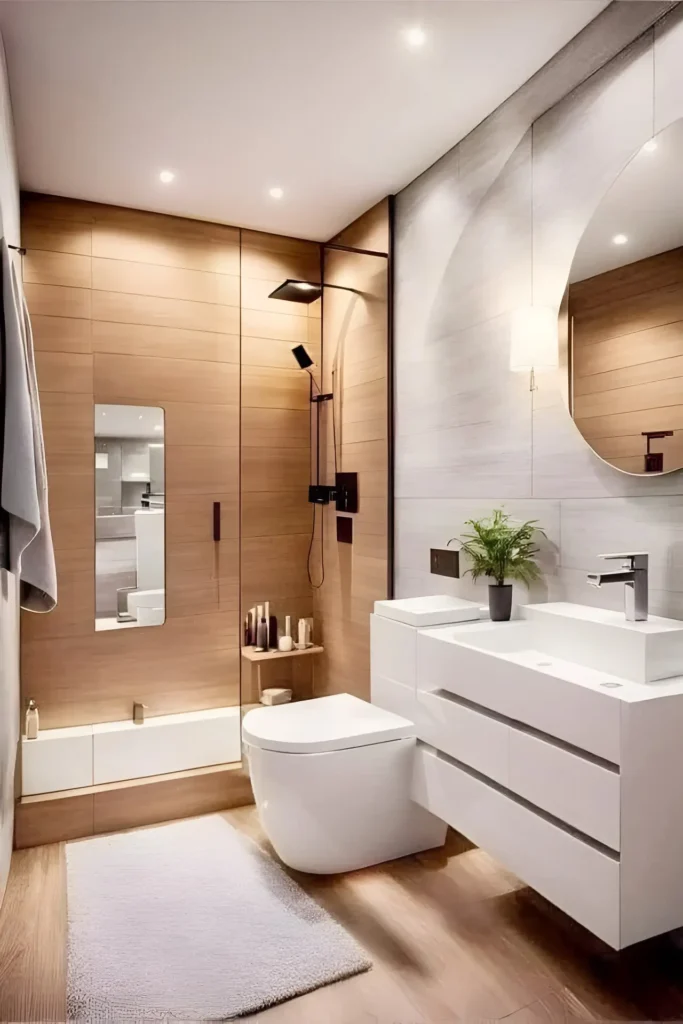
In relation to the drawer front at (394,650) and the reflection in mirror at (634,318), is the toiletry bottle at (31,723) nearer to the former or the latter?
the drawer front at (394,650)

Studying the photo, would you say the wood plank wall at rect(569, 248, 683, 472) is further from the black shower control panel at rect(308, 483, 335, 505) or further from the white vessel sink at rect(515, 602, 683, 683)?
the black shower control panel at rect(308, 483, 335, 505)

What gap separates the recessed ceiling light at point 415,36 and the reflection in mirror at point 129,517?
6.17ft

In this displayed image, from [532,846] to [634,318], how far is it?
1438 mm

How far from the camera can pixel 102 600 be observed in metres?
3.28

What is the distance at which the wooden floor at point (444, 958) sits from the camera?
177 centimetres

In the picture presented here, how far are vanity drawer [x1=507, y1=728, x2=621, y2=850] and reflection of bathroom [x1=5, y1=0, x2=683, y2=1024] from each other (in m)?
0.01

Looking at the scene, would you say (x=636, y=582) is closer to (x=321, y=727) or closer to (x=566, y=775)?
(x=566, y=775)

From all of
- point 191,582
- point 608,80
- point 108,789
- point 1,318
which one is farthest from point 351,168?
point 108,789

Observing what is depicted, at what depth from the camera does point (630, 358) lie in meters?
2.00

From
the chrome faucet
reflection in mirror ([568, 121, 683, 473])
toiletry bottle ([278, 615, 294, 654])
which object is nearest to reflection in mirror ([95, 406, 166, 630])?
toiletry bottle ([278, 615, 294, 654])

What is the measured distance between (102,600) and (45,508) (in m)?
1.31

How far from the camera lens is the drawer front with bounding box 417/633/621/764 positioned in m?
1.59

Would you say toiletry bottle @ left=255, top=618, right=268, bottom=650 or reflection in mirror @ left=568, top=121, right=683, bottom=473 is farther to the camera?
toiletry bottle @ left=255, top=618, right=268, bottom=650

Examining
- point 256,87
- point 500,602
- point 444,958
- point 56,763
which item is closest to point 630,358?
point 500,602
